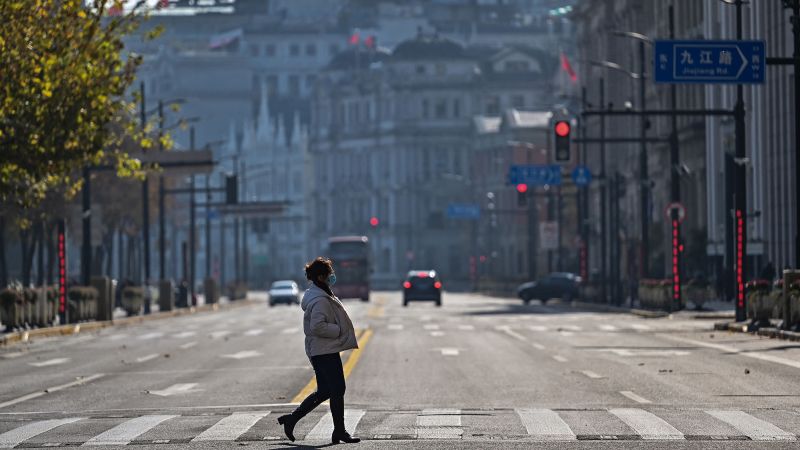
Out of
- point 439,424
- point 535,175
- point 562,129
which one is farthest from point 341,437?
point 535,175

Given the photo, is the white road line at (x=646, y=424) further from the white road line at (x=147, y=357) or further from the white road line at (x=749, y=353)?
the white road line at (x=147, y=357)

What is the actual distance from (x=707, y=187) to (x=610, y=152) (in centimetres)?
4038

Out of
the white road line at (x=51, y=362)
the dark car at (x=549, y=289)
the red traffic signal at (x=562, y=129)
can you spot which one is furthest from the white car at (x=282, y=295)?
the white road line at (x=51, y=362)

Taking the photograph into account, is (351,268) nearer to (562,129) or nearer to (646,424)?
(562,129)

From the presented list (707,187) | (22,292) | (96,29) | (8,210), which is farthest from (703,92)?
(96,29)

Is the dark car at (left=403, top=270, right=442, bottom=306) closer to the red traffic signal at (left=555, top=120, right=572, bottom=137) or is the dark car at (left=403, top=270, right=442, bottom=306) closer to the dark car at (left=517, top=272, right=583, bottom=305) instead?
the dark car at (left=517, top=272, right=583, bottom=305)

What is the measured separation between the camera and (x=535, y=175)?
10894 centimetres

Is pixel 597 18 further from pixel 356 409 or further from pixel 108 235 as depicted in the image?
pixel 356 409

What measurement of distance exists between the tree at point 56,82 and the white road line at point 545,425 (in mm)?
17931

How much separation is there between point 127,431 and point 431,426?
3.11 metres

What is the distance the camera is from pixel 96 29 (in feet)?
→ 134

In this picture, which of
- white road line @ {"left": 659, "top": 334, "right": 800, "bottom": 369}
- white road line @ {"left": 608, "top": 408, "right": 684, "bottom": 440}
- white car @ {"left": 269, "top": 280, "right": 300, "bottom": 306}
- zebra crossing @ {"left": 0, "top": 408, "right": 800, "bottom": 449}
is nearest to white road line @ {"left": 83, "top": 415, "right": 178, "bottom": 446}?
zebra crossing @ {"left": 0, "top": 408, "right": 800, "bottom": 449}

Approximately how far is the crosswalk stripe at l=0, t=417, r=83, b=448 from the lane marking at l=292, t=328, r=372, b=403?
12.2 ft

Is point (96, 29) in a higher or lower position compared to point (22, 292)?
higher
